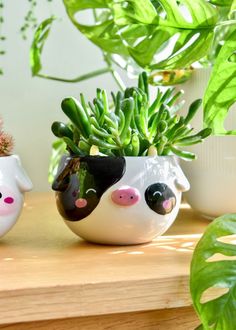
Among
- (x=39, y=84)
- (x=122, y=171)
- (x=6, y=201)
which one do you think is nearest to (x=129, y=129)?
(x=122, y=171)

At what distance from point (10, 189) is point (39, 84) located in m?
0.50

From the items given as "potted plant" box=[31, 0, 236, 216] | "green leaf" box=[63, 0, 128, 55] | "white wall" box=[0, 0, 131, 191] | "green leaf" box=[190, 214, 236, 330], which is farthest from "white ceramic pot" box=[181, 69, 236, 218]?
"white wall" box=[0, 0, 131, 191]

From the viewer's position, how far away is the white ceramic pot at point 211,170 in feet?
2.47

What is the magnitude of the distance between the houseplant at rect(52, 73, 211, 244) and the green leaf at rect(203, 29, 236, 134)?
3 centimetres

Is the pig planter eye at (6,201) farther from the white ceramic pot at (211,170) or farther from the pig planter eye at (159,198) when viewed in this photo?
the white ceramic pot at (211,170)

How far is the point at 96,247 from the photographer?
624mm

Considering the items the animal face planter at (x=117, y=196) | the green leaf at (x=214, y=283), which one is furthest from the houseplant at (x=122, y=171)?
the green leaf at (x=214, y=283)

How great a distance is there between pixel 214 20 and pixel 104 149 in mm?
185

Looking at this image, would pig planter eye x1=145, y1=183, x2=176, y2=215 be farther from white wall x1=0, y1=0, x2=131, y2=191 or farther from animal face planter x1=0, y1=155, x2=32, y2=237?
white wall x1=0, y1=0, x2=131, y2=191

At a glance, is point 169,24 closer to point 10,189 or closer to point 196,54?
point 196,54

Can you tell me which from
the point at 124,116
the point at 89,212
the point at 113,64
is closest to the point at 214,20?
the point at 124,116

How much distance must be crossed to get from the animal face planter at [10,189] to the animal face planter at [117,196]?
0.13 ft

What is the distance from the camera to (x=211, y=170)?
77cm

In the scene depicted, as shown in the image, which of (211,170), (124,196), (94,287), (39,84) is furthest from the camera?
(39,84)
